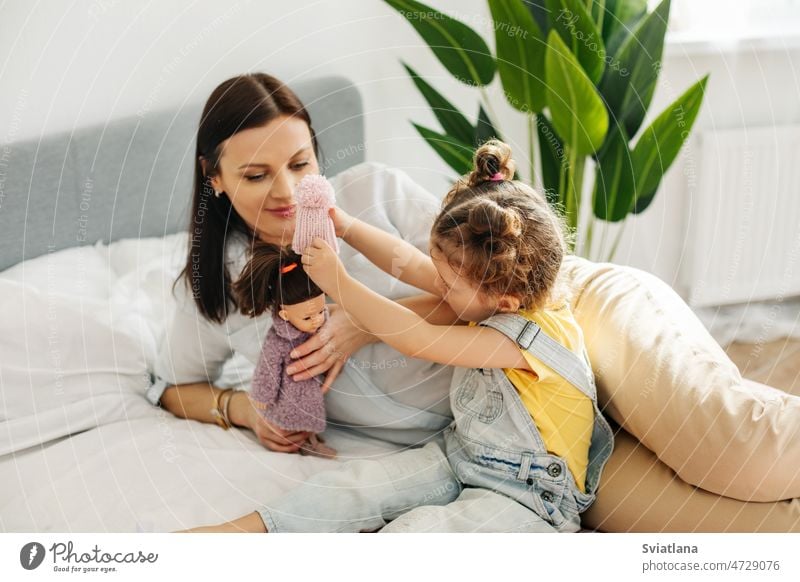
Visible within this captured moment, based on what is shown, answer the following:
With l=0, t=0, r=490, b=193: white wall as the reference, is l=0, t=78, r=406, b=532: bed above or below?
below

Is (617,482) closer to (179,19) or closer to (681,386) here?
(681,386)

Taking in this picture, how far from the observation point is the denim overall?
76cm

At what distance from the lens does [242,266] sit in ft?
2.69

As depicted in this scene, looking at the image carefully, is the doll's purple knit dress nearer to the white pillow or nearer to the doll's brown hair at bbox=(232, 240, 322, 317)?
the doll's brown hair at bbox=(232, 240, 322, 317)

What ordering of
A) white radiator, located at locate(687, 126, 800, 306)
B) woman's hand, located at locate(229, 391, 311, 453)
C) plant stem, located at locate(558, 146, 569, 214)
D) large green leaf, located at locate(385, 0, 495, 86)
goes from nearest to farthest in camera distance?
woman's hand, located at locate(229, 391, 311, 453)
large green leaf, located at locate(385, 0, 495, 86)
plant stem, located at locate(558, 146, 569, 214)
white radiator, located at locate(687, 126, 800, 306)

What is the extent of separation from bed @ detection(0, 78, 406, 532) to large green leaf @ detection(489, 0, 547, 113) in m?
0.20

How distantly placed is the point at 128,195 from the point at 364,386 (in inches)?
15.2

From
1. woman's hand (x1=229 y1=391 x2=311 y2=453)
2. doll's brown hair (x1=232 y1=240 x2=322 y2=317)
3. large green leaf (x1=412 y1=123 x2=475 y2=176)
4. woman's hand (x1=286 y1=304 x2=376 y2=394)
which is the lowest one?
woman's hand (x1=229 y1=391 x2=311 y2=453)

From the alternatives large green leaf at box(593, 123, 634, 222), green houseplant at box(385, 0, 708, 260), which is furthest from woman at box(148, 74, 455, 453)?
large green leaf at box(593, 123, 634, 222)

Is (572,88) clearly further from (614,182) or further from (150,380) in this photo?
(150,380)

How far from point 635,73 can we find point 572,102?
14cm

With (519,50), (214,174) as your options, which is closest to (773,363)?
(519,50)
